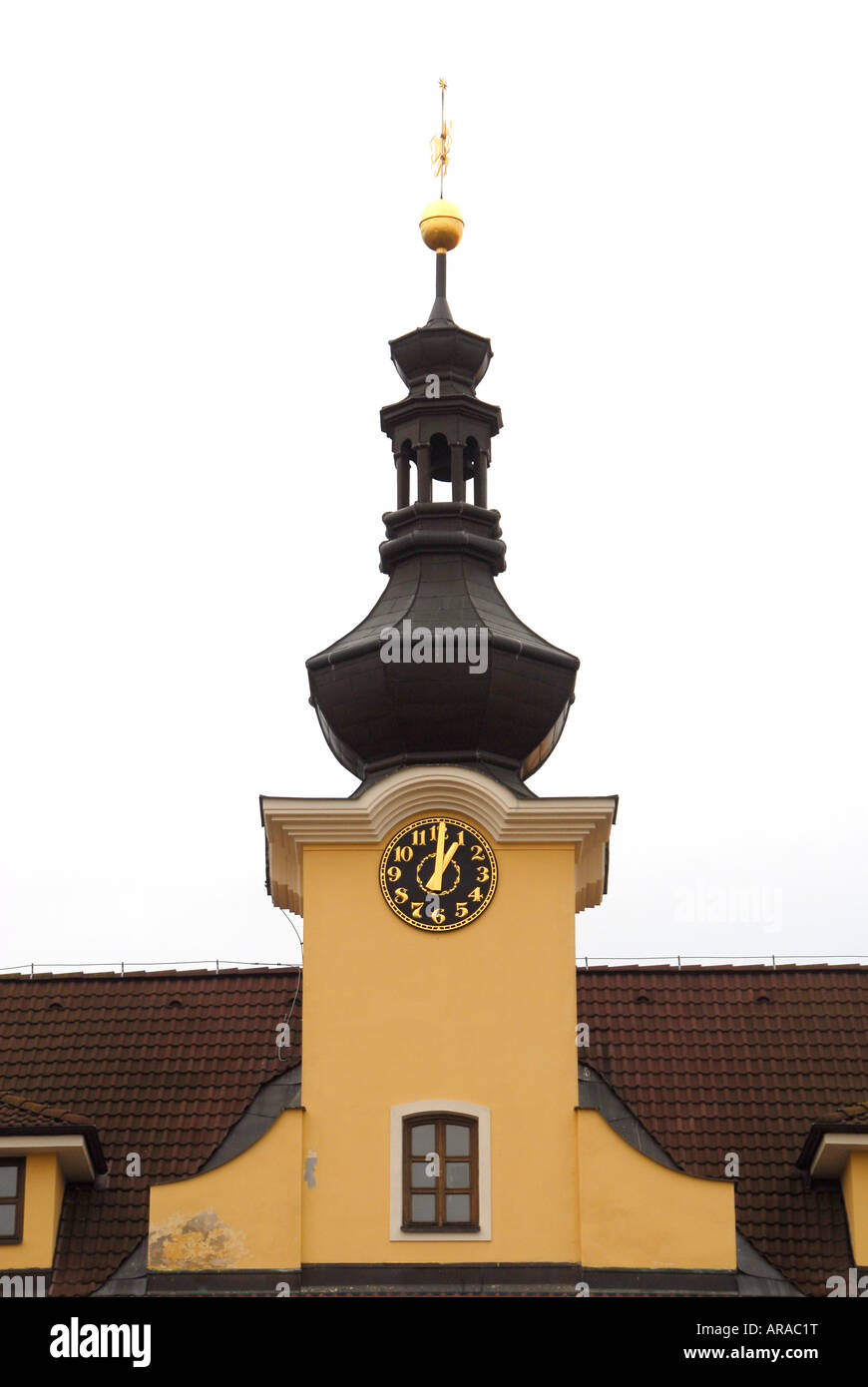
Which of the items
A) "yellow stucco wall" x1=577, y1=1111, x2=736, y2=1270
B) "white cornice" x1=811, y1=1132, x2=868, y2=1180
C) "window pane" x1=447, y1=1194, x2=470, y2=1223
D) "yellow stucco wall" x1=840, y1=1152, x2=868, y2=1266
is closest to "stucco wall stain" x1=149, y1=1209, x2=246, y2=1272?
"window pane" x1=447, y1=1194, x2=470, y2=1223

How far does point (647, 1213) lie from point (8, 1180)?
6.85m

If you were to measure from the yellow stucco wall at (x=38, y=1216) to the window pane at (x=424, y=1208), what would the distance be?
393cm

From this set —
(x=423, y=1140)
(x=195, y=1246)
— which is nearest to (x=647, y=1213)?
(x=423, y=1140)

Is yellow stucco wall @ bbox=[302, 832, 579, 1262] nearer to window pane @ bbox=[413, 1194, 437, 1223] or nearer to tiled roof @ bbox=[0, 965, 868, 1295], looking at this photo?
window pane @ bbox=[413, 1194, 437, 1223]

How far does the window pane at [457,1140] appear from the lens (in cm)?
2452

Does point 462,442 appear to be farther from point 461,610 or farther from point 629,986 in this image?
point 629,986

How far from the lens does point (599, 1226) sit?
79.2 feet

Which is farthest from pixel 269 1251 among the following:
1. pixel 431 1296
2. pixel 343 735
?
pixel 343 735

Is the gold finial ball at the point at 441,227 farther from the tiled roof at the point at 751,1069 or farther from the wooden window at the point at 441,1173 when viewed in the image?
the wooden window at the point at 441,1173

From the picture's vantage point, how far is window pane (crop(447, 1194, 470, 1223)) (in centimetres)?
2430

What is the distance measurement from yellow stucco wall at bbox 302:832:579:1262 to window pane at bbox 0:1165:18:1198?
3.24 meters

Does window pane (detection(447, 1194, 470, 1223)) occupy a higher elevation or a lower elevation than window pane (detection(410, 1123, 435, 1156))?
lower

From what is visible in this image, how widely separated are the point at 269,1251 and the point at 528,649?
706 cm

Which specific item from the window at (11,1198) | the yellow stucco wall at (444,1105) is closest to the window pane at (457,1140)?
the yellow stucco wall at (444,1105)
